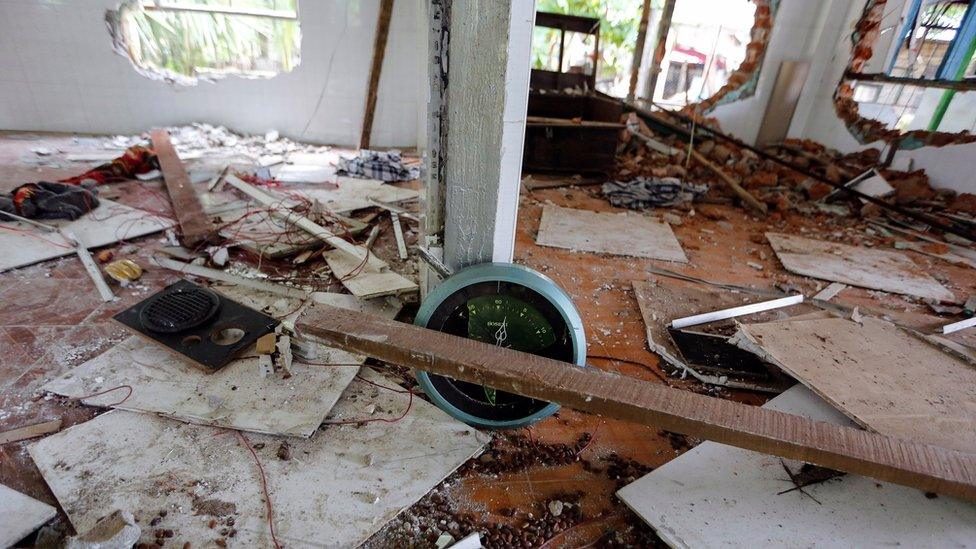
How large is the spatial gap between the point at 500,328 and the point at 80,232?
3.36 meters

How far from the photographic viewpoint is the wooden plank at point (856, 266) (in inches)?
140

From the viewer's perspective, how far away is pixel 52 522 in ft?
4.59

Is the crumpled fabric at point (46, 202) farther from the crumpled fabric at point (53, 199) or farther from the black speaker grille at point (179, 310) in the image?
the black speaker grille at point (179, 310)

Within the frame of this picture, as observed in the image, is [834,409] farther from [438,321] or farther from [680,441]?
[438,321]

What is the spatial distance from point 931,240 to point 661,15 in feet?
14.8

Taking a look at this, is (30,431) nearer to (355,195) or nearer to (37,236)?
(37,236)

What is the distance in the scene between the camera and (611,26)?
7.62 meters

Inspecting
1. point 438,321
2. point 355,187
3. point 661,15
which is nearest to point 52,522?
point 438,321

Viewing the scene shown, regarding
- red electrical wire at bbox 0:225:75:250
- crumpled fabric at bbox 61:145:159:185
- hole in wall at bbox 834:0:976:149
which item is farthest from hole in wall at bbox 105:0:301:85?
hole in wall at bbox 834:0:976:149

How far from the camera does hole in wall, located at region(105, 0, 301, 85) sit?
5.42 metres

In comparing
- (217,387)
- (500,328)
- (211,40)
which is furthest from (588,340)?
(211,40)

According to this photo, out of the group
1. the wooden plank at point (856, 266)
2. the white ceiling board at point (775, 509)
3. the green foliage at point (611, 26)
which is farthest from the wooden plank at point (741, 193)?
the white ceiling board at point (775, 509)

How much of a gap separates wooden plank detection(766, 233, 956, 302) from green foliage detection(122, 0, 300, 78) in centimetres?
606

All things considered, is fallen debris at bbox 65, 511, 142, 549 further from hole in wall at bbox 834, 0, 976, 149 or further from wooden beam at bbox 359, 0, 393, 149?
hole in wall at bbox 834, 0, 976, 149
